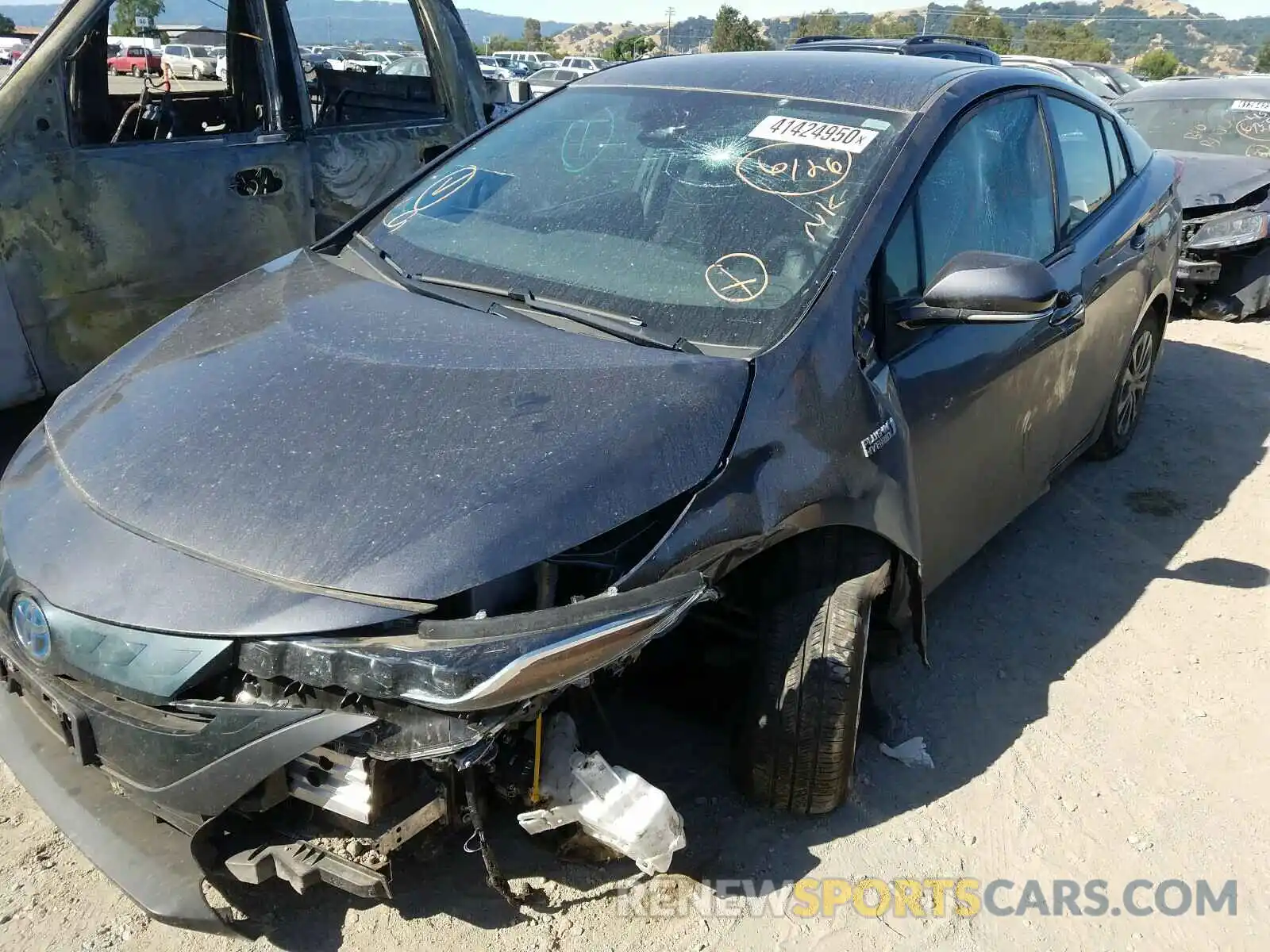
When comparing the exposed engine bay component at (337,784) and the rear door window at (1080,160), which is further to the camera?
the rear door window at (1080,160)

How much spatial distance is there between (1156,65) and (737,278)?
40663 millimetres

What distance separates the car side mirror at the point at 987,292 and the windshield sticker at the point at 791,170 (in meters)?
0.39

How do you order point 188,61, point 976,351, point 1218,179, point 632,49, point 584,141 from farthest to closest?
point 632,49 → point 1218,179 → point 188,61 → point 584,141 → point 976,351

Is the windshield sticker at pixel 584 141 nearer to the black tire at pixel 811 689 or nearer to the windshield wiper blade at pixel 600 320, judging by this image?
the windshield wiper blade at pixel 600 320

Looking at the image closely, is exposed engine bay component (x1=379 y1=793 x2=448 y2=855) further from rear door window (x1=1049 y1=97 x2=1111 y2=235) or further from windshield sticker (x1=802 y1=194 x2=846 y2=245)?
rear door window (x1=1049 y1=97 x2=1111 y2=235)

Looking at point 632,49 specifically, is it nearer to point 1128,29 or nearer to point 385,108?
point 1128,29

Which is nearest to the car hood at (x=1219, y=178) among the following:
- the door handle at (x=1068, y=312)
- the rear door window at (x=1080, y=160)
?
the rear door window at (x=1080, y=160)

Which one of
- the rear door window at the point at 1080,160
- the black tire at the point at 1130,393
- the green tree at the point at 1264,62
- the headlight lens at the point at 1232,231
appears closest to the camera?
the rear door window at the point at 1080,160

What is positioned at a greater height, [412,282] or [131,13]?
[131,13]

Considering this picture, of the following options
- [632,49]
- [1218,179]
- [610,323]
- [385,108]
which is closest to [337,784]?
[610,323]

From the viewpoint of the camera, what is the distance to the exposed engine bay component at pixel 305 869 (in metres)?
2.01

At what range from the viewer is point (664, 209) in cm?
284

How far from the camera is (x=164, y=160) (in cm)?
427

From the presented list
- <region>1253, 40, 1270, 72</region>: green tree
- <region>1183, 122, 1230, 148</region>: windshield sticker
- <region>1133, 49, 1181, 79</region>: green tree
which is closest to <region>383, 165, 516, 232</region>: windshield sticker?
<region>1183, 122, 1230, 148</region>: windshield sticker
